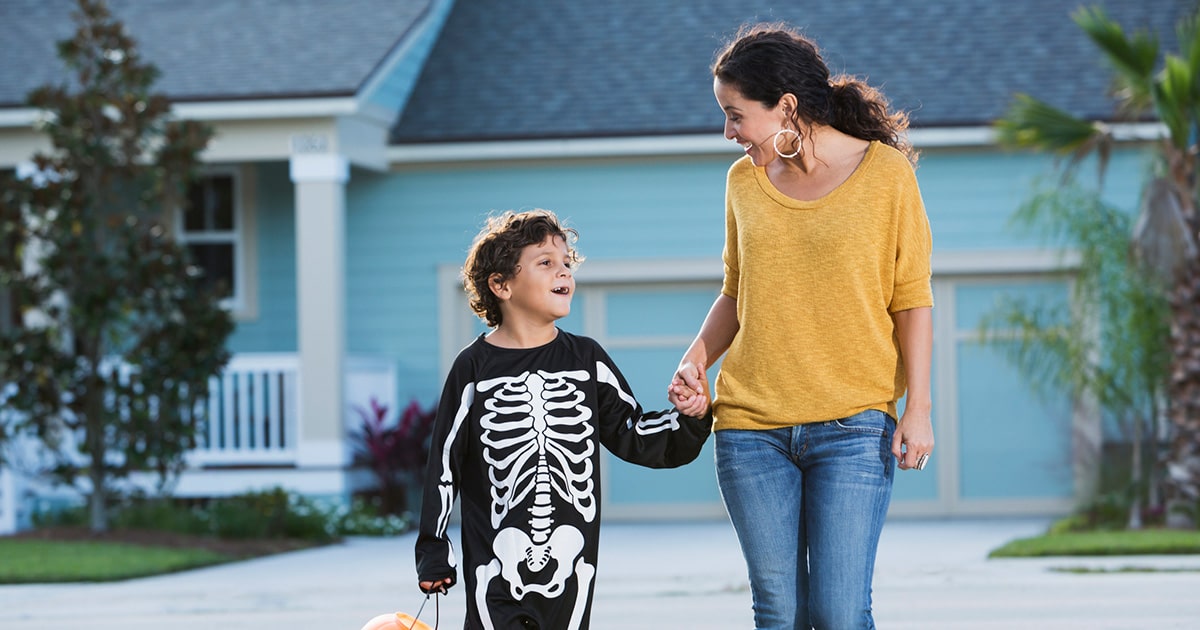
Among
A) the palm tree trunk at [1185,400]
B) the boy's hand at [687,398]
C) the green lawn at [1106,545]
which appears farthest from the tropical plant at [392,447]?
the boy's hand at [687,398]

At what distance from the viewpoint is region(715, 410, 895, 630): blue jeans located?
429 centimetres

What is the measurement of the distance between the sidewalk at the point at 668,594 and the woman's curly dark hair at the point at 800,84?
4.04 m

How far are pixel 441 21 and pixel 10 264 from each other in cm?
566

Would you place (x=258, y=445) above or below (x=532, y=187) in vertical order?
below

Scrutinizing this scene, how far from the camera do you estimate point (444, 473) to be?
15.3 ft

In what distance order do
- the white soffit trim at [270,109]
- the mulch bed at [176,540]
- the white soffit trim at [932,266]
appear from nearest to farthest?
the mulch bed at [176,540] < the white soffit trim at [270,109] < the white soffit trim at [932,266]

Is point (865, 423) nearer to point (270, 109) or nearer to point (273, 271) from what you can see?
point (270, 109)

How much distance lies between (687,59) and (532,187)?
2.03 metres

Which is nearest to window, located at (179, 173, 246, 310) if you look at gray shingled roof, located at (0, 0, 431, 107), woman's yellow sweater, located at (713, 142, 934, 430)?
gray shingled roof, located at (0, 0, 431, 107)

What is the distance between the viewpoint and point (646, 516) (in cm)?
1570

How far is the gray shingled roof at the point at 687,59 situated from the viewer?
15391mm

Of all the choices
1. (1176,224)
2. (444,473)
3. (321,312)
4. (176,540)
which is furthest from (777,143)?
(321,312)

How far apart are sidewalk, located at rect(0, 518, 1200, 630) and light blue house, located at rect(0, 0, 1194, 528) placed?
254 centimetres

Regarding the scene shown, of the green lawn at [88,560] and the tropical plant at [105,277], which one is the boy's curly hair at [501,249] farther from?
the tropical plant at [105,277]
